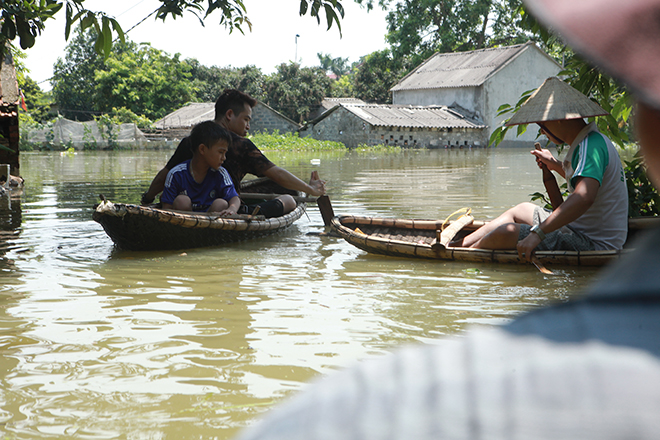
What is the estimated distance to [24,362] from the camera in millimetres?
3018

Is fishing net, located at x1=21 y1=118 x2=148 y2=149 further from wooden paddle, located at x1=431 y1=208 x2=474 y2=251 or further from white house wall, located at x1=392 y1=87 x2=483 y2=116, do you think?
wooden paddle, located at x1=431 y1=208 x2=474 y2=251

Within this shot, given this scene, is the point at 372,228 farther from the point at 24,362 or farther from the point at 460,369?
the point at 460,369

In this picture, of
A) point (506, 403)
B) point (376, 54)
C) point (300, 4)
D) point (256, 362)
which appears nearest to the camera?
point (506, 403)

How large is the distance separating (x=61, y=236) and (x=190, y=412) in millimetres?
5048

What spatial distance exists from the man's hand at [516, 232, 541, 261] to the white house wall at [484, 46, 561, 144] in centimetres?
3181

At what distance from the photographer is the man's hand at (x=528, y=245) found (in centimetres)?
470

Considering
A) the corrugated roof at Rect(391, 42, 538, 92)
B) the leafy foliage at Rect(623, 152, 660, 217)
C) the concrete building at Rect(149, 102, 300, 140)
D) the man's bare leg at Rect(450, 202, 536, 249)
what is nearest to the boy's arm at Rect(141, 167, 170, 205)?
the man's bare leg at Rect(450, 202, 536, 249)

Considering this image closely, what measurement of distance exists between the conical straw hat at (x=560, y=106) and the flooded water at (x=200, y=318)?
124cm

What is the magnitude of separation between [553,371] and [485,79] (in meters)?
36.4

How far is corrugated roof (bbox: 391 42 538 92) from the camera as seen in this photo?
1394 inches

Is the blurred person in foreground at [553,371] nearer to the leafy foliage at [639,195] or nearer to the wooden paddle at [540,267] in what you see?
the wooden paddle at [540,267]

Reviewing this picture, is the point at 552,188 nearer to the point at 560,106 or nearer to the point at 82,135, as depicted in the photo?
the point at 560,106

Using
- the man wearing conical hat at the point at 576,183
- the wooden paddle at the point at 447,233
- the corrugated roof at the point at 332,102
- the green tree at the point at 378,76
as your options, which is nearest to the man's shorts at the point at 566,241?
the man wearing conical hat at the point at 576,183

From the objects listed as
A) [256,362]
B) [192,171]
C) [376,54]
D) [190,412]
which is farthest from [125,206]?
[376,54]
